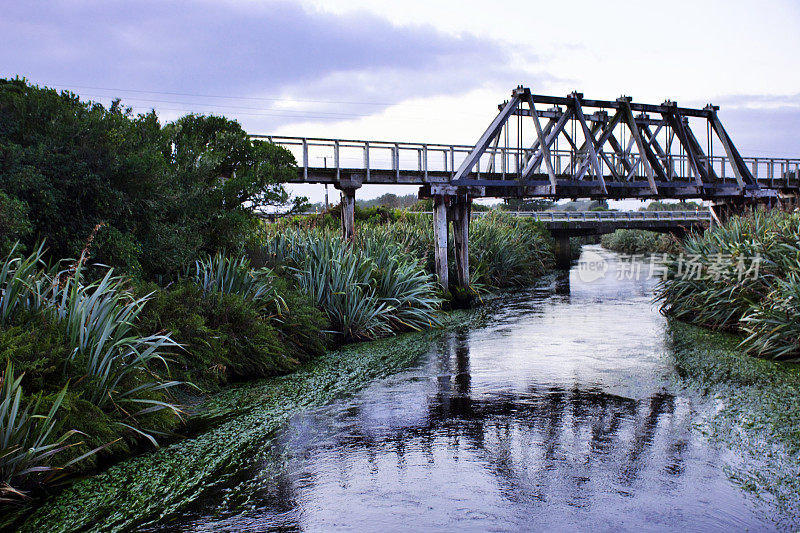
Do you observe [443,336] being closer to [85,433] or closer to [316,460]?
[316,460]

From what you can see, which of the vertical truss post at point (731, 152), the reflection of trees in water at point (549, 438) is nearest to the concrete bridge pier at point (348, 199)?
the reflection of trees in water at point (549, 438)

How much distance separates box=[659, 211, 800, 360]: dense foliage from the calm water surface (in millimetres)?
1704

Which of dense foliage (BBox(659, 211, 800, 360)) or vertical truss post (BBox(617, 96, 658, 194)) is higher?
vertical truss post (BBox(617, 96, 658, 194))

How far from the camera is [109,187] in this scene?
7.68 metres

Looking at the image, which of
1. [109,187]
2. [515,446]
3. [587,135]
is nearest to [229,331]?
[109,187]

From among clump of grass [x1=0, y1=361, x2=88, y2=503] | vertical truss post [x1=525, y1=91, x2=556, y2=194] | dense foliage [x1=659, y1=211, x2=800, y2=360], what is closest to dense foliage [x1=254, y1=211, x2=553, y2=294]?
vertical truss post [x1=525, y1=91, x2=556, y2=194]

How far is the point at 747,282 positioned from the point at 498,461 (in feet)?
25.0

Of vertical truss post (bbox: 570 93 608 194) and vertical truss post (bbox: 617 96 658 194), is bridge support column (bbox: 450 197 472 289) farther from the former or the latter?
vertical truss post (bbox: 617 96 658 194)

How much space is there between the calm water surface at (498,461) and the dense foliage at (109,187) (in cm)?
352

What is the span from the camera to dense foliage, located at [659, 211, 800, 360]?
29.3ft

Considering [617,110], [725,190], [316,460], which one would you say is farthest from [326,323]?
[725,190]

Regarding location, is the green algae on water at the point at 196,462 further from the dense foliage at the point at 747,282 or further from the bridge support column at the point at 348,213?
the bridge support column at the point at 348,213

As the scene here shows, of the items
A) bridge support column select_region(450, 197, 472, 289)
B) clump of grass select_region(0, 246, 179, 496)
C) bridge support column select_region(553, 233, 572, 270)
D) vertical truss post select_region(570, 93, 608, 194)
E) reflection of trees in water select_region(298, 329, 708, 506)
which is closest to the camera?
reflection of trees in water select_region(298, 329, 708, 506)

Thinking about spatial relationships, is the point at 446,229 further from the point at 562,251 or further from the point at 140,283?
the point at 562,251
